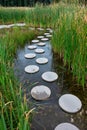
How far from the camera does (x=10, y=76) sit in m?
1.52

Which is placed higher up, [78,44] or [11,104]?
[78,44]

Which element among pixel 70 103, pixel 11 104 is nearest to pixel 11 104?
pixel 11 104

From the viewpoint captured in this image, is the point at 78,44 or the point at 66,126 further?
the point at 78,44

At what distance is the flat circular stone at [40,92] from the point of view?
1.66 metres

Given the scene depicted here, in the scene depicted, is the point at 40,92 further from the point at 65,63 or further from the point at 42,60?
the point at 42,60

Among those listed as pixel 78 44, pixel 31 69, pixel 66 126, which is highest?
pixel 78 44

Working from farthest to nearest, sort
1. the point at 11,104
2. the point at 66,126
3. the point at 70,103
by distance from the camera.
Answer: the point at 70,103 < the point at 66,126 < the point at 11,104

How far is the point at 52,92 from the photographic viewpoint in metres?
1.78

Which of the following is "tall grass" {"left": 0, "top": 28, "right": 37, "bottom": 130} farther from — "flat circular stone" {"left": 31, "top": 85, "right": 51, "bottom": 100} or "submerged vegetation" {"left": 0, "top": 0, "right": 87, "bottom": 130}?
"flat circular stone" {"left": 31, "top": 85, "right": 51, "bottom": 100}

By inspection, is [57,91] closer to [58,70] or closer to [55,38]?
[58,70]

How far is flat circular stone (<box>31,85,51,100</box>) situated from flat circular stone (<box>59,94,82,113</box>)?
0.16 metres

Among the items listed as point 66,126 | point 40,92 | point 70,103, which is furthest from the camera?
point 40,92

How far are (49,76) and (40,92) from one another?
38 centimetres

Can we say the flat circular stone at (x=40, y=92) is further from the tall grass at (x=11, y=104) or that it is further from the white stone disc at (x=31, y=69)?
the white stone disc at (x=31, y=69)
